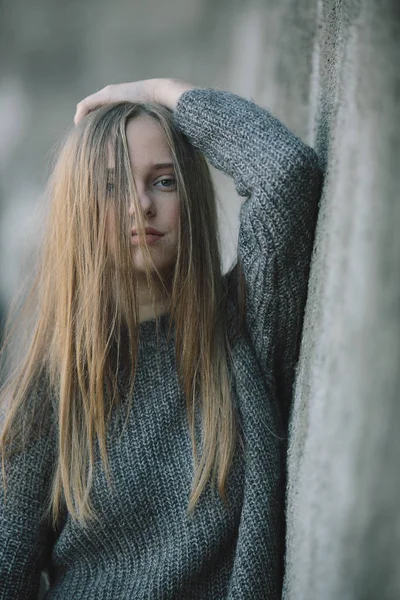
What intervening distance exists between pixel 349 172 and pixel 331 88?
0.27 meters

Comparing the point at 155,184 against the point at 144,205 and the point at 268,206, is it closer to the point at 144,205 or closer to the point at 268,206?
the point at 144,205

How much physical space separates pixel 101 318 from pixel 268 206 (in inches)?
14.4

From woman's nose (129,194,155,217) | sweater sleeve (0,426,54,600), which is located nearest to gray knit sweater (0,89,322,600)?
sweater sleeve (0,426,54,600)

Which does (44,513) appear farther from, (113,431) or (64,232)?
(64,232)

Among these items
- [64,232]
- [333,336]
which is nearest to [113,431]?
[64,232]

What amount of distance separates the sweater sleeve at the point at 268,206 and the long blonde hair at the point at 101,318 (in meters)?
0.07

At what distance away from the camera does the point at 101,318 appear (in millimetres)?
1285

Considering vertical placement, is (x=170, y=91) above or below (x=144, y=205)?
above

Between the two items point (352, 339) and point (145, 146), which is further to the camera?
point (145, 146)

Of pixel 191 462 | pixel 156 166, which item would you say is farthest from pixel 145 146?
pixel 191 462

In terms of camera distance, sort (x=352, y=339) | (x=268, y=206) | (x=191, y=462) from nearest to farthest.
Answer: (x=352, y=339) < (x=268, y=206) < (x=191, y=462)

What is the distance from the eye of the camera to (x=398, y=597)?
2.23 ft

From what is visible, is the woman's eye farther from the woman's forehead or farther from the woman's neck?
the woman's neck

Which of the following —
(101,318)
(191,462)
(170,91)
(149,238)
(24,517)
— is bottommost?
(24,517)
